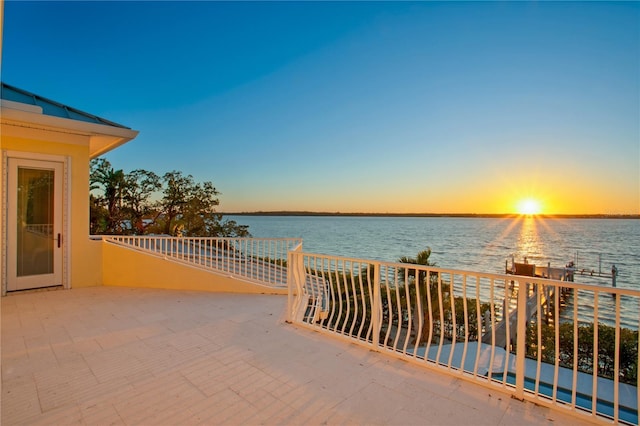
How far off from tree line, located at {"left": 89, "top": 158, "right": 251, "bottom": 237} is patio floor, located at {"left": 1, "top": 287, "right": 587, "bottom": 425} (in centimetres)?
1003

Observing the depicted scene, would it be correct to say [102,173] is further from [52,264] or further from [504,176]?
[504,176]

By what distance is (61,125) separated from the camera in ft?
15.4

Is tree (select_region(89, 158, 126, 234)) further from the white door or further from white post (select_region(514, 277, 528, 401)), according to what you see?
white post (select_region(514, 277, 528, 401))

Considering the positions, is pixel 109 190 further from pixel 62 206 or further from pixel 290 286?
pixel 290 286

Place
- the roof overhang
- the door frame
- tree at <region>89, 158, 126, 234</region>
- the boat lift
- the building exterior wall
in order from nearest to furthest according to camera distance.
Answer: the roof overhang → the door frame → the building exterior wall → tree at <region>89, 158, 126, 234</region> → the boat lift

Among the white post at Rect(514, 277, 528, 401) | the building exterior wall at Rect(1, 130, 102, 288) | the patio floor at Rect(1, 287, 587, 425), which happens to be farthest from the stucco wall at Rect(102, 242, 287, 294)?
the white post at Rect(514, 277, 528, 401)

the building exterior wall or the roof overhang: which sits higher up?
the roof overhang

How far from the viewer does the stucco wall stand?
5.45 meters

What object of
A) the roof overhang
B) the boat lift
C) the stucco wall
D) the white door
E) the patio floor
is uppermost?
the roof overhang

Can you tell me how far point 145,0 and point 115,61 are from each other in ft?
6.78

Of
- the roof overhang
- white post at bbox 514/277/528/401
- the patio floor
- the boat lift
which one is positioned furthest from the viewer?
the boat lift

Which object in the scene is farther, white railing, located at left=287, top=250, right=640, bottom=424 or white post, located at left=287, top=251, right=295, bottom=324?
white post, located at left=287, top=251, right=295, bottom=324

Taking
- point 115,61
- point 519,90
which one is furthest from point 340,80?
point 115,61

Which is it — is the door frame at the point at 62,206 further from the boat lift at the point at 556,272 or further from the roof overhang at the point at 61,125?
the boat lift at the point at 556,272
